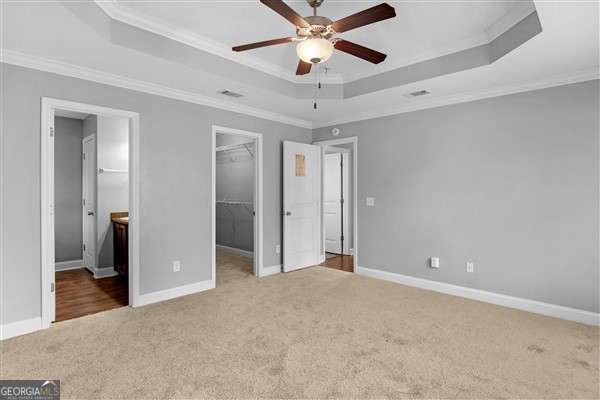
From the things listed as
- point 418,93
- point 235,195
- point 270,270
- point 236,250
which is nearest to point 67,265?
point 236,250

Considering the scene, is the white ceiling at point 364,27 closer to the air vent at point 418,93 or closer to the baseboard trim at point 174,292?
the air vent at point 418,93

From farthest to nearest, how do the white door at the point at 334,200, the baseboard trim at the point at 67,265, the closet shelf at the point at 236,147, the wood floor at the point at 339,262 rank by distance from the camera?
the white door at the point at 334,200, the closet shelf at the point at 236,147, the wood floor at the point at 339,262, the baseboard trim at the point at 67,265

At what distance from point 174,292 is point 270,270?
1.48 metres

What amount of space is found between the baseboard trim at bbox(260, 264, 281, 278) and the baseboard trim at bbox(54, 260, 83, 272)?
3.16 metres

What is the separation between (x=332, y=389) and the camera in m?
2.02

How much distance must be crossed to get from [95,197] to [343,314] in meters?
4.00

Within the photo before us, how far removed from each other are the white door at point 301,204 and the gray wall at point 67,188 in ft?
11.5

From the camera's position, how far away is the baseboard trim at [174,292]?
3514 mm

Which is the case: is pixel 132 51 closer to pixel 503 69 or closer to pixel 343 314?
pixel 343 314

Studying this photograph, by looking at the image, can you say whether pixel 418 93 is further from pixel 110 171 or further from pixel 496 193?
pixel 110 171

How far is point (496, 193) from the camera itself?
11.8ft

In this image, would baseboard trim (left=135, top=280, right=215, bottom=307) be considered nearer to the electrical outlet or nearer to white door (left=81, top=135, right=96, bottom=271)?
white door (left=81, top=135, right=96, bottom=271)

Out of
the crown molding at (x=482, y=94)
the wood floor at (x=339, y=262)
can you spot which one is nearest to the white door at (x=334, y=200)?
the wood floor at (x=339, y=262)

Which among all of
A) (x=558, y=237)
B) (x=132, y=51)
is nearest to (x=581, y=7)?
(x=558, y=237)
